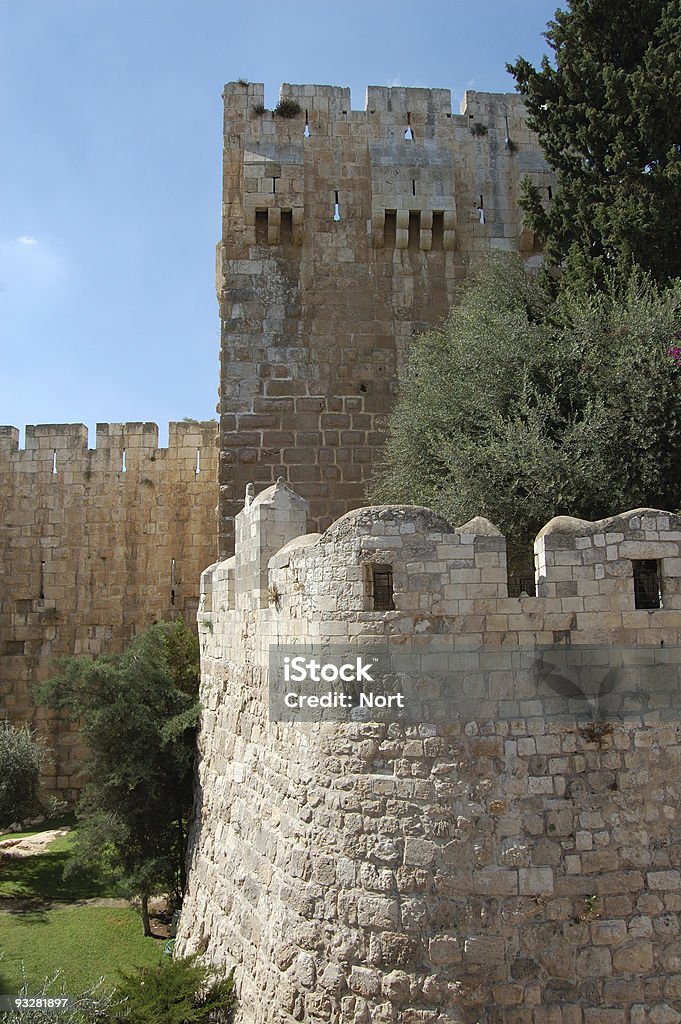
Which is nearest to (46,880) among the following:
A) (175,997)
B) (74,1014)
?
(74,1014)

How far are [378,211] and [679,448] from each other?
18.7 feet

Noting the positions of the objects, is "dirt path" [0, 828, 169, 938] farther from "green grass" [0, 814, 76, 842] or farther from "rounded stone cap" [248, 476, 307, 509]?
"rounded stone cap" [248, 476, 307, 509]

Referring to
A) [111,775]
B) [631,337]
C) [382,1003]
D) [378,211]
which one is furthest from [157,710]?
[378,211]

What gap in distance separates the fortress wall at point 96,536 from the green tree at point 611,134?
755 cm

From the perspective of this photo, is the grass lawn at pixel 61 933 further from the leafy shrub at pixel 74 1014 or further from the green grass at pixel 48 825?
the green grass at pixel 48 825

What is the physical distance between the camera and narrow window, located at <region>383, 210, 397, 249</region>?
10.9 meters

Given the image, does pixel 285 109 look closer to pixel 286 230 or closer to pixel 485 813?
pixel 286 230

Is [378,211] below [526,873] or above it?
above

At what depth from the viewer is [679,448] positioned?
6.95m

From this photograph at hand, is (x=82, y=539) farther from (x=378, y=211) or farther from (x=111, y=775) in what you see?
(x=378, y=211)

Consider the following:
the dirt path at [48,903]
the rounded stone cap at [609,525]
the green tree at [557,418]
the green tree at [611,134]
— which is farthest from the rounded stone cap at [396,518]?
the dirt path at [48,903]

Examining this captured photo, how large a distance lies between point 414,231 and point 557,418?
4963mm

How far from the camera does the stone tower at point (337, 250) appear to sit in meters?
10.4

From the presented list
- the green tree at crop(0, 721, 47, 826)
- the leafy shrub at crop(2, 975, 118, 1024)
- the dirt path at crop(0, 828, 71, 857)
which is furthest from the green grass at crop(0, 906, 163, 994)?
the dirt path at crop(0, 828, 71, 857)
